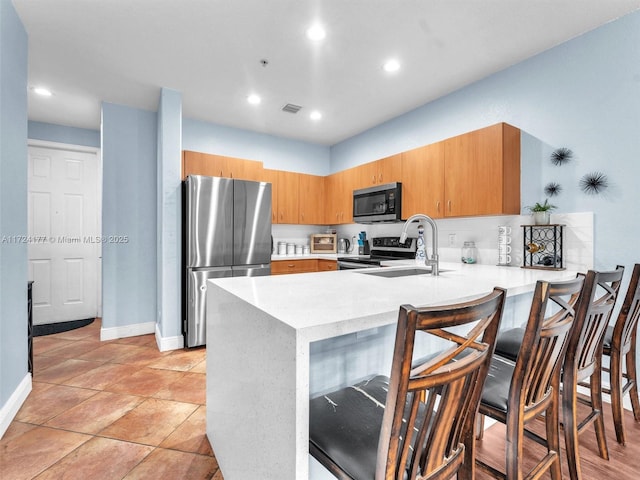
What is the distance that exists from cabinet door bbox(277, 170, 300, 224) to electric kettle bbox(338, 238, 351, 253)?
0.82 metres

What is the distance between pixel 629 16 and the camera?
215 centimetres

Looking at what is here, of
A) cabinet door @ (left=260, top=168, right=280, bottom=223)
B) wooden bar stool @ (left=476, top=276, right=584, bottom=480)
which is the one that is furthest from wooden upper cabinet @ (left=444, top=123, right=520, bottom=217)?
cabinet door @ (left=260, top=168, right=280, bottom=223)

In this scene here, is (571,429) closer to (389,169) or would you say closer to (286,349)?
(286,349)

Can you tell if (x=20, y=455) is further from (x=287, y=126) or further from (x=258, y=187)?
(x=287, y=126)

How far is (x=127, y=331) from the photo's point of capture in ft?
12.0

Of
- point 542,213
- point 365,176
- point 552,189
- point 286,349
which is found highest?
point 365,176

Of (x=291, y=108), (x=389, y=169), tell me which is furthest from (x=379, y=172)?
(x=291, y=108)

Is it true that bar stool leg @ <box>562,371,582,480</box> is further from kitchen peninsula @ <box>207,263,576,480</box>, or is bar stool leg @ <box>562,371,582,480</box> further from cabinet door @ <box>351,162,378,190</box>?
cabinet door @ <box>351,162,378,190</box>

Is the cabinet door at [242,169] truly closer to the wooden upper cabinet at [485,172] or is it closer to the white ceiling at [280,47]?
the white ceiling at [280,47]

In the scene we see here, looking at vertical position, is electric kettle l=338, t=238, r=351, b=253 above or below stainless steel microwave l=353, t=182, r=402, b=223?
below

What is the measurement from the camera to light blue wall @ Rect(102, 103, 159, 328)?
3.58 metres

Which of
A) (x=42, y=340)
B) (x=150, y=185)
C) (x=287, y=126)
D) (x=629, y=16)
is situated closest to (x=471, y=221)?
(x=629, y=16)

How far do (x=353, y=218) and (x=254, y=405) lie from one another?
333 centimetres

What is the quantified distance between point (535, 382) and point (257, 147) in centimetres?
422
